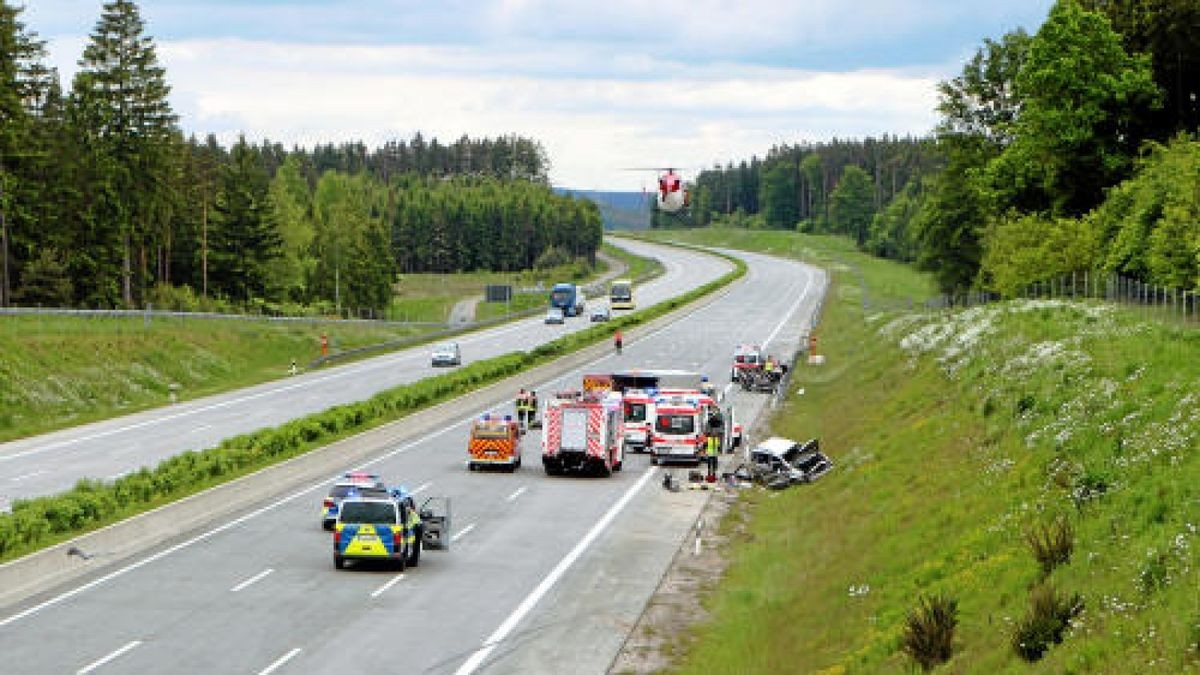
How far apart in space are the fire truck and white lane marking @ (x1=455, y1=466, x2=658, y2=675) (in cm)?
203

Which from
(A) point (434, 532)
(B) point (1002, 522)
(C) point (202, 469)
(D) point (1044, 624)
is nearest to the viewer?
(D) point (1044, 624)

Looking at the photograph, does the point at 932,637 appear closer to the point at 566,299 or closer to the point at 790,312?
the point at 566,299

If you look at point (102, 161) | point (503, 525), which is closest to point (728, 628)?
point (503, 525)

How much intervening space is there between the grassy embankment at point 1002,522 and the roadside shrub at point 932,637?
0.23 m

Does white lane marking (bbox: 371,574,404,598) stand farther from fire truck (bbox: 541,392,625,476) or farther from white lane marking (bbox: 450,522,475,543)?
fire truck (bbox: 541,392,625,476)

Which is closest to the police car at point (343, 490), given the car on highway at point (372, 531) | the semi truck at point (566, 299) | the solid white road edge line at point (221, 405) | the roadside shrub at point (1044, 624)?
the car on highway at point (372, 531)

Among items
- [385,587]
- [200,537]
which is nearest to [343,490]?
[200,537]

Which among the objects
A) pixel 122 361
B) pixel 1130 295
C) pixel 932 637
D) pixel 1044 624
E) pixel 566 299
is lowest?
pixel 566 299

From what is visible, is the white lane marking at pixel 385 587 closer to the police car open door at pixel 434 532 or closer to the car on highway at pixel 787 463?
the police car open door at pixel 434 532

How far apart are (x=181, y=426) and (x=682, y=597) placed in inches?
1566

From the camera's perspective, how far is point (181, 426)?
66.7 meters

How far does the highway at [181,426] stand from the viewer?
2056 inches

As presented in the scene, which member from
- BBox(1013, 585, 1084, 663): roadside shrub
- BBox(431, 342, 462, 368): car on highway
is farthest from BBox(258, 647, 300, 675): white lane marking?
BBox(431, 342, 462, 368): car on highway

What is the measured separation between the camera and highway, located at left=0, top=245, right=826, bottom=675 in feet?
85.4
